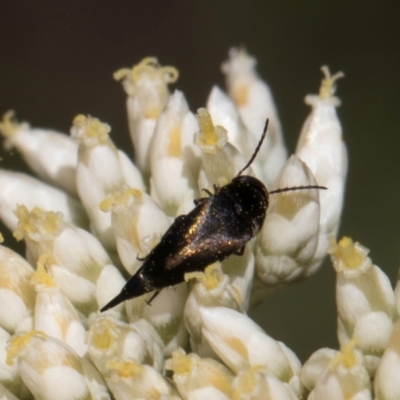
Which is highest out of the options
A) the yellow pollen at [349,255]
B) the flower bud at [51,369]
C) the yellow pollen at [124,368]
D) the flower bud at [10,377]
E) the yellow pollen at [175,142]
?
the yellow pollen at [175,142]

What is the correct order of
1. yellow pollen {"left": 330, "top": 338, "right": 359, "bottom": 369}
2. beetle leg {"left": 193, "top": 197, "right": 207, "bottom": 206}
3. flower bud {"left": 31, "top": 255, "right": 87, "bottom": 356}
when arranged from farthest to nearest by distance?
beetle leg {"left": 193, "top": 197, "right": 207, "bottom": 206}, flower bud {"left": 31, "top": 255, "right": 87, "bottom": 356}, yellow pollen {"left": 330, "top": 338, "right": 359, "bottom": 369}

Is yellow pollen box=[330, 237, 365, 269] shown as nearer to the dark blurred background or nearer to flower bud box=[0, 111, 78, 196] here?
flower bud box=[0, 111, 78, 196]

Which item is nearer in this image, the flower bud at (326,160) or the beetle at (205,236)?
the beetle at (205,236)

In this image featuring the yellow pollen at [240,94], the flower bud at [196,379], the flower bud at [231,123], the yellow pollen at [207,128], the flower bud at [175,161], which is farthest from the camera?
the yellow pollen at [240,94]

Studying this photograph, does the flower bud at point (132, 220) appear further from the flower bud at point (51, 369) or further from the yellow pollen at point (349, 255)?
the yellow pollen at point (349, 255)

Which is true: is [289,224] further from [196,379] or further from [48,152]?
[48,152]

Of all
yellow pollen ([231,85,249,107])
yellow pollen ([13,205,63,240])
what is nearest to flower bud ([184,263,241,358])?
yellow pollen ([13,205,63,240])

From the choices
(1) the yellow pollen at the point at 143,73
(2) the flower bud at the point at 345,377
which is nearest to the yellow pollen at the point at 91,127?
(1) the yellow pollen at the point at 143,73

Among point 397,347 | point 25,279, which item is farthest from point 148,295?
point 397,347
